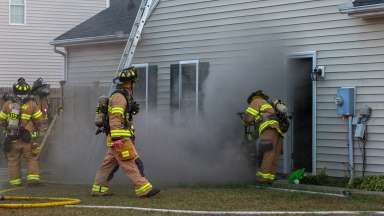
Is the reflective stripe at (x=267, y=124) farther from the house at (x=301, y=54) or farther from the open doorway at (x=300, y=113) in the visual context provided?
the open doorway at (x=300, y=113)

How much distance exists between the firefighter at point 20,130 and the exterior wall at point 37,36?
50.2 ft

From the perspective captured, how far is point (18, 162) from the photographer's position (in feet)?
39.2

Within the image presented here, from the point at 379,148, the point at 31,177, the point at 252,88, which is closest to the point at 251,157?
the point at 252,88

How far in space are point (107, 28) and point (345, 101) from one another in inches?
336

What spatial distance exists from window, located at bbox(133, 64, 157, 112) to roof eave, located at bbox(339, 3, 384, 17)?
213 inches

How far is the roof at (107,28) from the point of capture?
16.8 m

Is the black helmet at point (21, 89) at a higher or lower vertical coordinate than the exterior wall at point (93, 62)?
lower

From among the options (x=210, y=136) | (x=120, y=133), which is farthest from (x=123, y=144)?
(x=210, y=136)

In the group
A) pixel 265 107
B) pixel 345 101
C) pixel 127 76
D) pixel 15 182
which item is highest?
pixel 127 76

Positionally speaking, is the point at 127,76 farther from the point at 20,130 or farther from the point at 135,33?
the point at 135,33

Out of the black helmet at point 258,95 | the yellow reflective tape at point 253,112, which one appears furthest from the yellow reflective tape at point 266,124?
the black helmet at point 258,95

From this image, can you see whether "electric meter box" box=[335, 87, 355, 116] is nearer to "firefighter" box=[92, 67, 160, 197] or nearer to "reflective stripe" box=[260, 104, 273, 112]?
"reflective stripe" box=[260, 104, 273, 112]

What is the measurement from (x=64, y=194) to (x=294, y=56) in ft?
15.6

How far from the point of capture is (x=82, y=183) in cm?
1189
